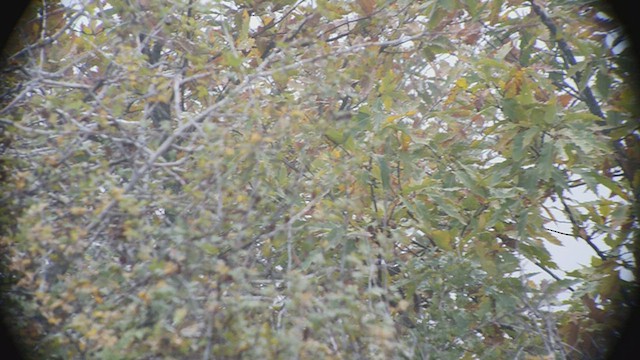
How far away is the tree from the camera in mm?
2443

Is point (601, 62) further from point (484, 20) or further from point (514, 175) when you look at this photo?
point (484, 20)

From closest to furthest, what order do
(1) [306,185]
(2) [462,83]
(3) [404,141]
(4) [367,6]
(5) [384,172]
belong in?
(1) [306,185] < (5) [384,172] < (3) [404,141] < (2) [462,83] < (4) [367,6]

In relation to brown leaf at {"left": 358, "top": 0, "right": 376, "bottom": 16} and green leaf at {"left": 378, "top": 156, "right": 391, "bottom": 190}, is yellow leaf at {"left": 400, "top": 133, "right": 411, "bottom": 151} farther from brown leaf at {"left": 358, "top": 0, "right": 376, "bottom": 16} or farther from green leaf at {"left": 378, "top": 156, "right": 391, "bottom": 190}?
brown leaf at {"left": 358, "top": 0, "right": 376, "bottom": 16}

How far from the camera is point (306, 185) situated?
305 centimetres

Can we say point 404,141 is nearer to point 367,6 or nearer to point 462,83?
point 462,83

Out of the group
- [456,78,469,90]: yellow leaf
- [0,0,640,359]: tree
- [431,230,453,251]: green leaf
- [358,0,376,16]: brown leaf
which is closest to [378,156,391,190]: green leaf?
[0,0,640,359]: tree

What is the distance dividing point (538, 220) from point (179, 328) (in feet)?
6.78

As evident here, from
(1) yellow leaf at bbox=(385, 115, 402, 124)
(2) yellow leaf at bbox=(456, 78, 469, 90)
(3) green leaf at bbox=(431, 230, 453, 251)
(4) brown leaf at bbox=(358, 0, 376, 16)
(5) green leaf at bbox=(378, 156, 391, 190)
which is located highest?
(4) brown leaf at bbox=(358, 0, 376, 16)

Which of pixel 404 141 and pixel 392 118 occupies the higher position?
pixel 392 118

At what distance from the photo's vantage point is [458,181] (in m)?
3.66

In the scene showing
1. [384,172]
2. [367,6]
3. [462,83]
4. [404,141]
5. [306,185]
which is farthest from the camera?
[367,6]

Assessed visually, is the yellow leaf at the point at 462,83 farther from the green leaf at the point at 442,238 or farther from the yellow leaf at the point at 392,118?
the green leaf at the point at 442,238

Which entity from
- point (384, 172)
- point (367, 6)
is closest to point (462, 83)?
point (367, 6)

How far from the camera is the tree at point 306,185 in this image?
2.44m
